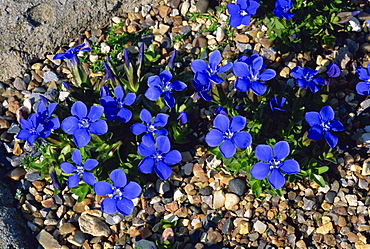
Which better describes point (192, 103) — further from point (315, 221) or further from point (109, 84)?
point (315, 221)

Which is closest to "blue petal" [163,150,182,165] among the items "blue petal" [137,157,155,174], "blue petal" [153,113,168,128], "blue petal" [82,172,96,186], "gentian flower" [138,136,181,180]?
"gentian flower" [138,136,181,180]

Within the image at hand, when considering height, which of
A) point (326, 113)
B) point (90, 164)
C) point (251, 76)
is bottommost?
point (326, 113)

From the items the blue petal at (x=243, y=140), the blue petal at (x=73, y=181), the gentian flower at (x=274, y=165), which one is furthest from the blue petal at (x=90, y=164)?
the gentian flower at (x=274, y=165)

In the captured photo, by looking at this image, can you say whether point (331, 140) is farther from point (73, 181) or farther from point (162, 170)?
point (73, 181)

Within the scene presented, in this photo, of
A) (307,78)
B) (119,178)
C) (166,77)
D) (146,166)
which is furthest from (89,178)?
(307,78)

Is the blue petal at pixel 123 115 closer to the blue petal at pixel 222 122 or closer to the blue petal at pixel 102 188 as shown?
the blue petal at pixel 102 188

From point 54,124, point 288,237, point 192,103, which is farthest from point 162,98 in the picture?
point 288,237
